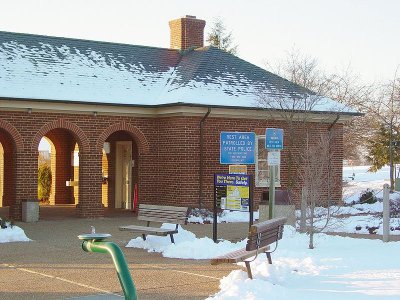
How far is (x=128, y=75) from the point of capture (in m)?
24.1

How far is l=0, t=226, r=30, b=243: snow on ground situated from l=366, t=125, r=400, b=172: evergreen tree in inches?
933

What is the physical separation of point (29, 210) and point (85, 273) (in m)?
9.45

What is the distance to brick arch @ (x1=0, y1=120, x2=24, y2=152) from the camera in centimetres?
2034

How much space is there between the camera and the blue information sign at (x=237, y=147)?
51.2 ft

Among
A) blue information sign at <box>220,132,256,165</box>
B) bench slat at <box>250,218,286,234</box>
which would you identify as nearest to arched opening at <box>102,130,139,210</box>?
blue information sign at <box>220,132,256,165</box>

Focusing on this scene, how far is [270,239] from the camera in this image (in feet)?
35.9

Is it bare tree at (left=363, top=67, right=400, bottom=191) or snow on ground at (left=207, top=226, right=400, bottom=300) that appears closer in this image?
snow on ground at (left=207, top=226, right=400, bottom=300)

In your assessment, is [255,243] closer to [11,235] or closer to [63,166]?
[11,235]

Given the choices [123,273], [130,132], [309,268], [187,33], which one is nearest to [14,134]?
[130,132]

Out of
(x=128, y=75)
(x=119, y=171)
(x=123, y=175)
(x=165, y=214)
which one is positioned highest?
(x=128, y=75)

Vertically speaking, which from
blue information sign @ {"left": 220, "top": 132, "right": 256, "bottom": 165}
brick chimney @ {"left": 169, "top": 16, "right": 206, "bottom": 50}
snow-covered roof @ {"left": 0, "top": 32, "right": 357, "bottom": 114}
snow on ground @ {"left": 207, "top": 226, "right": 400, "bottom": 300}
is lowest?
snow on ground @ {"left": 207, "top": 226, "right": 400, "bottom": 300}

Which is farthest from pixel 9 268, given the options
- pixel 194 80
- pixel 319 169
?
pixel 194 80

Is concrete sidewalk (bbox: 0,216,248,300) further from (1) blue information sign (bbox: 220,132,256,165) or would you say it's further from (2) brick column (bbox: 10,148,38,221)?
(2) brick column (bbox: 10,148,38,221)

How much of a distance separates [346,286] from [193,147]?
12538 mm
